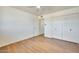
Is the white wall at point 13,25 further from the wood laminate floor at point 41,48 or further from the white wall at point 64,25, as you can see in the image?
the white wall at point 64,25

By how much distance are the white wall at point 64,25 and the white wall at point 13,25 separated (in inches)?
72.9

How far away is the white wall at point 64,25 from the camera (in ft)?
17.8

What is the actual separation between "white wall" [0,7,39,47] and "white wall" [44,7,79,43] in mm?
1852

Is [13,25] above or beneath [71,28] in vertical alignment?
above

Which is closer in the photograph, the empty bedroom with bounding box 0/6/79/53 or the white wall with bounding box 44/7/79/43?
the empty bedroom with bounding box 0/6/79/53

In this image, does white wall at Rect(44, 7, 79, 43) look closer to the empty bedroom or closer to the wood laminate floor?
the empty bedroom

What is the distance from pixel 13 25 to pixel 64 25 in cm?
316

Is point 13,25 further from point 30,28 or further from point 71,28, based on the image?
point 71,28

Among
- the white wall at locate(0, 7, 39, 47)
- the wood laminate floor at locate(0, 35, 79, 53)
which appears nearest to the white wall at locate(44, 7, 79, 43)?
the wood laminate floor at locate(0, 35, 79, 53)

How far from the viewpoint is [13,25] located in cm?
562

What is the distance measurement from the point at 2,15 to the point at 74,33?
13.1 feet

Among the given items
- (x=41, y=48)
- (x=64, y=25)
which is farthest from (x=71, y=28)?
(x=41, y=48)

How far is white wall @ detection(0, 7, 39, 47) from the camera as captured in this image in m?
4.84
